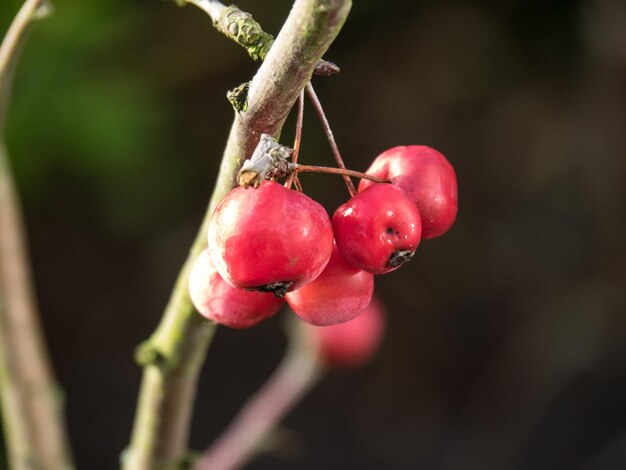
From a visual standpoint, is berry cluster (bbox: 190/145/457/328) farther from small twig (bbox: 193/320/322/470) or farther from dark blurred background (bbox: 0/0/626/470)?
dark blurred background (bbox: 0/0/626/470)

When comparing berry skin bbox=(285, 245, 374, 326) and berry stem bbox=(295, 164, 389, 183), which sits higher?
berry stem bbox=(295, 164, 389, 183)

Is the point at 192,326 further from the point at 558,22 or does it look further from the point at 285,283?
the point at 558,22

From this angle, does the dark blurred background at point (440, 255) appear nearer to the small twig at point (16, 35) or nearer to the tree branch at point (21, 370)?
the tree branch at point (21, 370)

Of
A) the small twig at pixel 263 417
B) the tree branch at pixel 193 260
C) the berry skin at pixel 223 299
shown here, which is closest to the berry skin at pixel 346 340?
the small twig at pixel 263 417

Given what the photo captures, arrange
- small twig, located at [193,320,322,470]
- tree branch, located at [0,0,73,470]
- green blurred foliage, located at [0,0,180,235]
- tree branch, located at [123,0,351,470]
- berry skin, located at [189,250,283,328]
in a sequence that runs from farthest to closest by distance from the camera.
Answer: green blurred foliage, located at [0,0,180,235] < small twig, located at [193,320,322,470] < tree branch, located at [0,0,73,470] < berry skin, located at [189,250,283,328] < tree branch, located at [123,0,351,470]

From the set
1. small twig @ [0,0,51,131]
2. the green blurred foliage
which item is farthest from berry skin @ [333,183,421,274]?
the green blurred foliage

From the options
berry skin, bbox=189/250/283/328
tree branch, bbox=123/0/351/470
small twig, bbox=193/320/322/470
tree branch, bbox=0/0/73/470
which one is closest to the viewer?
tree branch, bbox=123/0/351/470

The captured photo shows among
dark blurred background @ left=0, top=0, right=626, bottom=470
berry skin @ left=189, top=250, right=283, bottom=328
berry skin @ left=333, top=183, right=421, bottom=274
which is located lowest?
dark blurred background @ left=0, top=0, right=626, bottom=470
